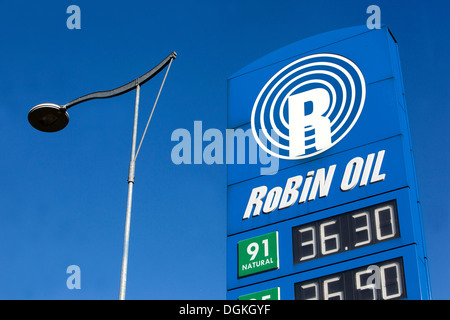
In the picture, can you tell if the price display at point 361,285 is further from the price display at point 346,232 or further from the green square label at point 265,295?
the price display at point 346,232

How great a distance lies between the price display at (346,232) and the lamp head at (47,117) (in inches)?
352

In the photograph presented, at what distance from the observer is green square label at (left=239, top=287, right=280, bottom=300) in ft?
76.2

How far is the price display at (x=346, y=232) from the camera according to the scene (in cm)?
2225

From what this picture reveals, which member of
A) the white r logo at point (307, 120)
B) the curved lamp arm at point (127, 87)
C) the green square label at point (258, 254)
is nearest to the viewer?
the curved lamp arm at point (127, 87)

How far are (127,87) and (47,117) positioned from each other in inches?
77.4

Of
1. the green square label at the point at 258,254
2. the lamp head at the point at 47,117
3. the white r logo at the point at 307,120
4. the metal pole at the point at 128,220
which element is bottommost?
the metal pole at the point at 128,220

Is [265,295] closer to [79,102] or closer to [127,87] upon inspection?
[127,87]

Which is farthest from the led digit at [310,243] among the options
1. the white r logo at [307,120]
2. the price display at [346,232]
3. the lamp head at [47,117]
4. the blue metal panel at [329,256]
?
the lamp head at [47,117]

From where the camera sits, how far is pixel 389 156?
23.3 metres

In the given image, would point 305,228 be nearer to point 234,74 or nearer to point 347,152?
point 347,152

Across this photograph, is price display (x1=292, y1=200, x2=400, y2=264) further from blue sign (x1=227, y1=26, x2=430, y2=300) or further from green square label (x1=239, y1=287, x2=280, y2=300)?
green square label (x1=239, y1=287, x2=280, y2=300)

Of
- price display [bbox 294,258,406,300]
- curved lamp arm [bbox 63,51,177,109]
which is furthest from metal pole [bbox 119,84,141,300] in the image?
price display [bbox 294,258,406,300]
